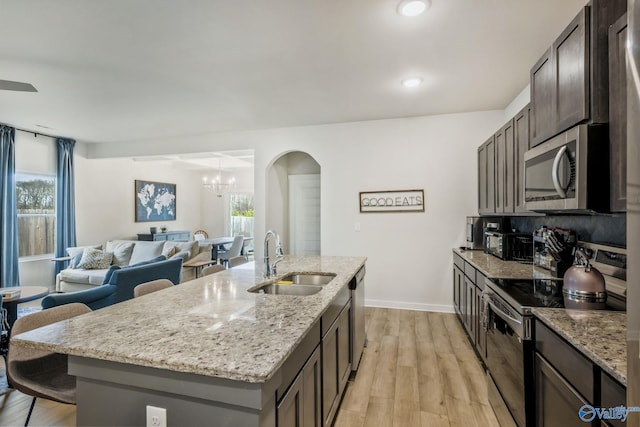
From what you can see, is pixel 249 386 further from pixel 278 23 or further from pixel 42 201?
pixel 42 201

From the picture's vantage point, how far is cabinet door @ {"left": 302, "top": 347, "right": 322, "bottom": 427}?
136 centimetres

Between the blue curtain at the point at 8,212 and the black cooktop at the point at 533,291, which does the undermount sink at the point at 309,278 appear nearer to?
the black cooktop at the point at 533,291

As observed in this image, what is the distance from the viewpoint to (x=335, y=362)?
194 cm

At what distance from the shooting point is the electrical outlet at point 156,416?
1.00 metres

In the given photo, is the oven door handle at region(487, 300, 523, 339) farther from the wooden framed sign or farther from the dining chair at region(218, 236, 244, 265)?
the dining chair at region(218, 236, 244, 265)

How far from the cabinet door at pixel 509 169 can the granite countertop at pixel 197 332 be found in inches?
77.9

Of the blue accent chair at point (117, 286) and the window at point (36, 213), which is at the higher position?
the window at point (36, 213)

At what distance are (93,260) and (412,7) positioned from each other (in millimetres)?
5760

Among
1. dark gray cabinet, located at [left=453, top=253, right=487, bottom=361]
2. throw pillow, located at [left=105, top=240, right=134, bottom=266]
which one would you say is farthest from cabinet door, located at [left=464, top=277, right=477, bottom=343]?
throw pillow, located at [left=105, top=240, right=134, bottom=266]

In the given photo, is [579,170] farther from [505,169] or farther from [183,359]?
[183,359]

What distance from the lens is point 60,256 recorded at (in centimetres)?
547

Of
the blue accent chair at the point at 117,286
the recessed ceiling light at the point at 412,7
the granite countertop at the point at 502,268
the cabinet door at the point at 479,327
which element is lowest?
the cabinet door at the point at 479,327

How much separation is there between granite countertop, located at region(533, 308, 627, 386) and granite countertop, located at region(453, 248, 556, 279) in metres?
0.81

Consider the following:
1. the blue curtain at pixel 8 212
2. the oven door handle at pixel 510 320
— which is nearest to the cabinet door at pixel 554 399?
the oven door handle at pixel 510 320
